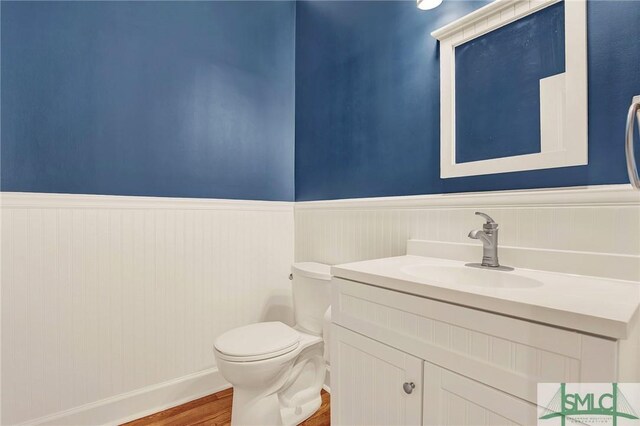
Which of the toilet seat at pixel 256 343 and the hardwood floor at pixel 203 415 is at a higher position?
the toilet seat at pixel 256 343

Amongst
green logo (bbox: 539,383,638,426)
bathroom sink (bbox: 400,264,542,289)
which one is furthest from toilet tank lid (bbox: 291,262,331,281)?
green logo (bbox: 539,383,638,426)

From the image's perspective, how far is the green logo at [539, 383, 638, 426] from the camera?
521 millimetres

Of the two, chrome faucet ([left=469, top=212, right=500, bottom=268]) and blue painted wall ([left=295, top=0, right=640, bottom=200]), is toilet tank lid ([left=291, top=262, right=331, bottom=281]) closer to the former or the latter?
blue painted wall ([left=295, top=0, right=640, bottom=200])

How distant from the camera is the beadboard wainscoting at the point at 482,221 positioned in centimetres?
84

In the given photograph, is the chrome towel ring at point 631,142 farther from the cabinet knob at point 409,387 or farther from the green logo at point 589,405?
the cabinet knob at point 409,387

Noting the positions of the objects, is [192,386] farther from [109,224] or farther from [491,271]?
[491,271]

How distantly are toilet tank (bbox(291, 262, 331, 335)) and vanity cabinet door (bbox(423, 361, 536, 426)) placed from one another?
0.77 metres

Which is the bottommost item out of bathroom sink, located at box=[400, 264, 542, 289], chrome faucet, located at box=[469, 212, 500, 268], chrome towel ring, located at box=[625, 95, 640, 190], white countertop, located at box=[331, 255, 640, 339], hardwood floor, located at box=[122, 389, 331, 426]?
hardwood floor, located at box=[122, 389, 331, 426]

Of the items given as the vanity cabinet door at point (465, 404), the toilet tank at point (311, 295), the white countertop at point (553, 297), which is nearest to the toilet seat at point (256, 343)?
the toilet tank at point (311, 295)

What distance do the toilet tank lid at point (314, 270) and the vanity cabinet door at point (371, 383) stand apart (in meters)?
0.50

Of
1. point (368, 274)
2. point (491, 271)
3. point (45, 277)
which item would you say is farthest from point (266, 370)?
point (45, 277)

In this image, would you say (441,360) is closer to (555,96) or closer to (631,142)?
(631,142)

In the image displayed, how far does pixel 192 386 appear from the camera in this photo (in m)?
1.64

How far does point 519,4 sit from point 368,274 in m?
1.06
